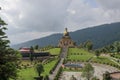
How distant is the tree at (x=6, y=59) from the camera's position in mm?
28719

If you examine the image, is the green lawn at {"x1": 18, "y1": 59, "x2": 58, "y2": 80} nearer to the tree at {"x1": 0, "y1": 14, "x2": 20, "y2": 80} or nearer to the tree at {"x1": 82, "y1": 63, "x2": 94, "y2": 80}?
the tree at {"x1": 82, "y1": 63, "x2": 94, "y2": 80}

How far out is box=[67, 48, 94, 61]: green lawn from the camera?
134 meters

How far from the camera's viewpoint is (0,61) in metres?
29.1

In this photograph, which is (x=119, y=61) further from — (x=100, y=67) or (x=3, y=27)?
(x=3, y=27)

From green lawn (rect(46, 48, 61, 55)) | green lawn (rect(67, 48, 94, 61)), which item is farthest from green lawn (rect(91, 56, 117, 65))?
green lawn (rect(46, 48, 61, 55))

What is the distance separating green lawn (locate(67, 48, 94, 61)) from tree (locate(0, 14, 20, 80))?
10288 cm

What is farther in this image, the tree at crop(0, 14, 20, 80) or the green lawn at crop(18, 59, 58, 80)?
the green lawn at crop(18, 59, 58, 80)

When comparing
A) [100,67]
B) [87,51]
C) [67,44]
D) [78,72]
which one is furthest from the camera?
[67,44]

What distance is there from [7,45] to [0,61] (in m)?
1.60

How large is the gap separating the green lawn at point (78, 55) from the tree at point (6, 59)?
103 meters

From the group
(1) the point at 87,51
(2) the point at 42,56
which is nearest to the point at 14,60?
(2) the point at 42,56

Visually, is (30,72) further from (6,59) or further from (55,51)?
(6,59)

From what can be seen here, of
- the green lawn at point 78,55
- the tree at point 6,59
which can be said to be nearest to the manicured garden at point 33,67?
the green lawn at point 78,55

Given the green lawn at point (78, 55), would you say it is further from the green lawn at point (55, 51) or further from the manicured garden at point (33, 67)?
the manicured garden at point (33, 67)
